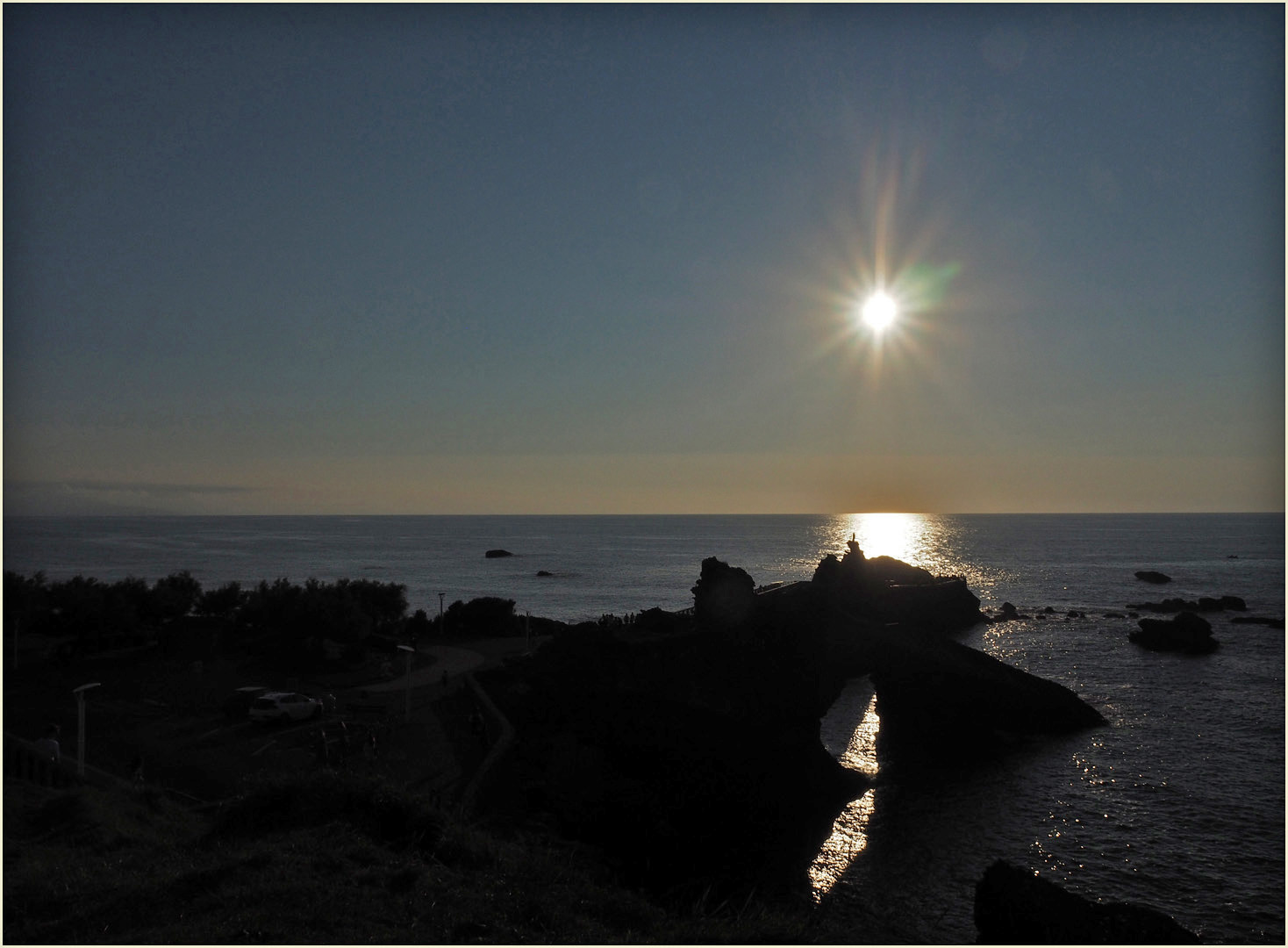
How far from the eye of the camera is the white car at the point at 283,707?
2761 centimetres

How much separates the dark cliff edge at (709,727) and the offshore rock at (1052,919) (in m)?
5.95

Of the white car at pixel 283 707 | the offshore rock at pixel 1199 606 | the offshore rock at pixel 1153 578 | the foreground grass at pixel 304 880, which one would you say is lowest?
the offshore rock at pixel 1199 606

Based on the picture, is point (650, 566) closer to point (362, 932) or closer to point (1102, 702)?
point (1102, 702)

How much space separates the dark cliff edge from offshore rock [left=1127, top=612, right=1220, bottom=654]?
88.8ft

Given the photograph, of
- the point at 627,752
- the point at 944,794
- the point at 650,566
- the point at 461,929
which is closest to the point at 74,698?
the point at 627,752

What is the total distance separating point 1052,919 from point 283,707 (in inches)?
947

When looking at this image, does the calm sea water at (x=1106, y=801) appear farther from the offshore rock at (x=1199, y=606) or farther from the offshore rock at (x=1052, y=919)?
the offshore rock at (x=1199, y=606)

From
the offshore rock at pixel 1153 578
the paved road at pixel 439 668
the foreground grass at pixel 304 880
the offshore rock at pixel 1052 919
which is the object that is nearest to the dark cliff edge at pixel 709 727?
the paved road at pixel 439 668

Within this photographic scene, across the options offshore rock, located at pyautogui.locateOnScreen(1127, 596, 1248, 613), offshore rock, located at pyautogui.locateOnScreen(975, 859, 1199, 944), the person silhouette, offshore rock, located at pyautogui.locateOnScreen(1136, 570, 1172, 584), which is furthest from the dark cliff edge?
offshore rock, located at pyautogui.locateOnScreen(1136, 570, 1172, 584)

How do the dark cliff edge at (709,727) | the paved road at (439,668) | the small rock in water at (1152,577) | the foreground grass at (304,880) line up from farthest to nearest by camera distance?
1. the small rock in water at (1152,577)
2. the paved road at (439,668)
3. the dark cliff edge at (709,727)
4. the foreground grass at (304,880)

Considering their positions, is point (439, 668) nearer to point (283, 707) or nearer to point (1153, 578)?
point (283, 707)

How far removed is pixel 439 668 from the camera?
125 feet

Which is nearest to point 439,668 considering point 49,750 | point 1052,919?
point 49,750

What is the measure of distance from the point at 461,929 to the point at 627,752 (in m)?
17.1
